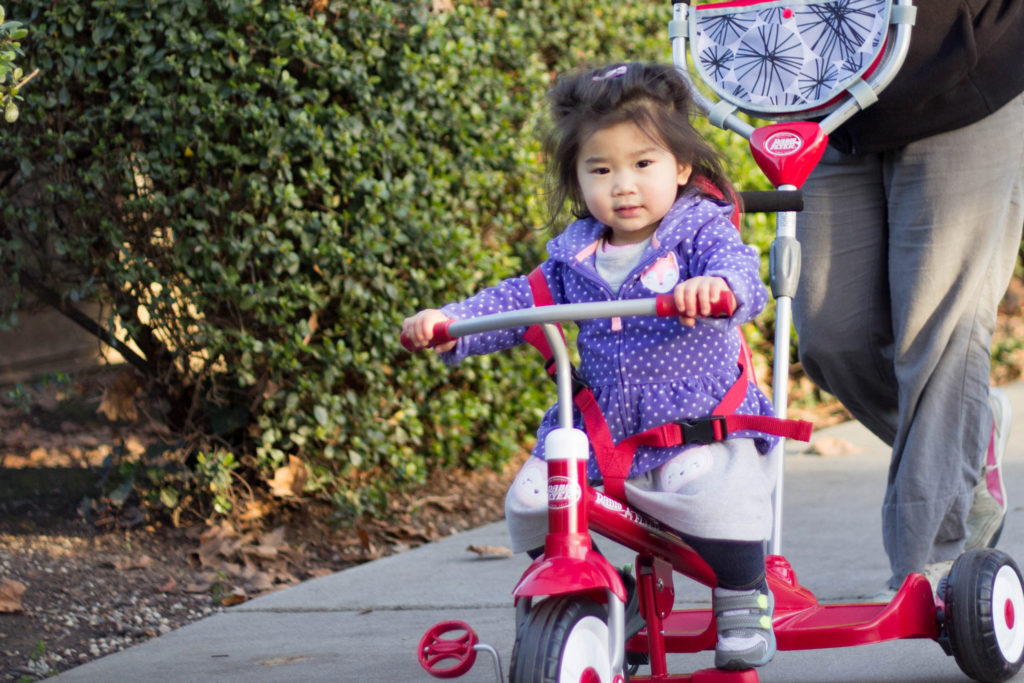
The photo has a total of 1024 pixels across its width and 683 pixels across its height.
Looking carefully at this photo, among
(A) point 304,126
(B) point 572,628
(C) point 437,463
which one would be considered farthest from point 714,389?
(C) point 437,463

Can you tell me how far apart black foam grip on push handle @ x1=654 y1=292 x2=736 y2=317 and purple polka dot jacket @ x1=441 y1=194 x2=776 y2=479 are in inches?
10.5

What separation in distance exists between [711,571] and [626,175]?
2.70 ft

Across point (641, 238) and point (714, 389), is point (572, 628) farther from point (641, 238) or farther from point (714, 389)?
point (641, 238)

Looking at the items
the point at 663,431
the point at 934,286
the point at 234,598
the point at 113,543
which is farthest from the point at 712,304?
the point at 113,543

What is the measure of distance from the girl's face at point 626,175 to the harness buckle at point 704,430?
44 centimetres

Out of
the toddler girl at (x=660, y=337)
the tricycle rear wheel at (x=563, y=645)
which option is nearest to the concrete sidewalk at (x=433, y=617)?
the toddler girl at (x=660, y=337)

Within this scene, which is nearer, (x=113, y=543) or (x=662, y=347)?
(x=662, y=347)

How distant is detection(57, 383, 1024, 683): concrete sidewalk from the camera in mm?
3350

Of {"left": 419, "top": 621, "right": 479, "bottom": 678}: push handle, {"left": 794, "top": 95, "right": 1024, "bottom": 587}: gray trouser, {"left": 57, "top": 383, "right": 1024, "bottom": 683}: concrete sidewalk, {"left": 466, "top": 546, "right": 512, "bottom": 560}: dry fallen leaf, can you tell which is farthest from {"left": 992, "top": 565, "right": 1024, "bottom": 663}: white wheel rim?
{"left": 466, "top": 546, "right": 512, "bottom": 560}: dry fallen leaf

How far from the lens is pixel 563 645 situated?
7.57ft

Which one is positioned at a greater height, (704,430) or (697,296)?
(697,296)

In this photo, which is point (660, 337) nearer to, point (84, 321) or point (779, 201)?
point (779, 201)

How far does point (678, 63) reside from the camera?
133 inches

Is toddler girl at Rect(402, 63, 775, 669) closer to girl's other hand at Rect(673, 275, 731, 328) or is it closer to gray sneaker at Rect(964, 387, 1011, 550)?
girl's other hand at Rect(673, 275, 731, 328)
